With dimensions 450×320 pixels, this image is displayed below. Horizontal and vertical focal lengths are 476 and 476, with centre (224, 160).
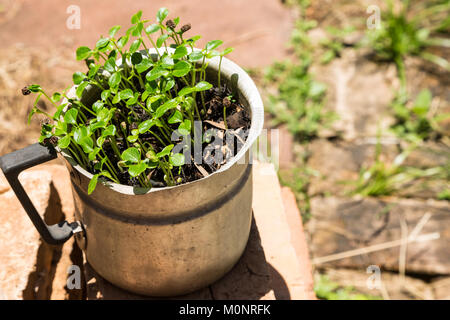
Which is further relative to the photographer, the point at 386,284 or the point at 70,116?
the point at 386,284

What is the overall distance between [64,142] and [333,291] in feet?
A: 4.71

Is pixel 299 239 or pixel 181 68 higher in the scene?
pixel 181 68

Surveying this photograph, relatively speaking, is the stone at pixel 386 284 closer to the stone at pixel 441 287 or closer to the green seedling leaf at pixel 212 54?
the stone at pixel 441 287

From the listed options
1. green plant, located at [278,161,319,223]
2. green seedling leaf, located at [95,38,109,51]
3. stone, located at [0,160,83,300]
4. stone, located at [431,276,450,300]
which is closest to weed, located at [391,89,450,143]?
green plant, located at [278,161,319,223]

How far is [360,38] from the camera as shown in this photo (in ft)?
9.18

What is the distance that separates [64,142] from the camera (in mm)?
928

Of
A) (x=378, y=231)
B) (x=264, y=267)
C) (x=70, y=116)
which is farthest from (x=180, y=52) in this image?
(x=378, y=231)

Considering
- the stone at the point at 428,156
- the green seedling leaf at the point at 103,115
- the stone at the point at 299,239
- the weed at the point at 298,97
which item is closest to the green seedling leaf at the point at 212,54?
the green seedling leaf at the point at 103,115

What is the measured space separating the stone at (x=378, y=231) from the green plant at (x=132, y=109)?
46.3 inches

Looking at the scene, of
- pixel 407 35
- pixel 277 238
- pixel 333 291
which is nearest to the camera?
pixel 277 238

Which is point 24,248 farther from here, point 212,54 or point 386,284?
point 386,284

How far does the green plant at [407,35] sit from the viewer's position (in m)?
2.66

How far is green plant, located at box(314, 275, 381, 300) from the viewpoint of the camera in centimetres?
193

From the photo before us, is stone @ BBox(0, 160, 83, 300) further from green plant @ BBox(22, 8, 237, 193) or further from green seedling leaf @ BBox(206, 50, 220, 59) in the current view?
green seedling leaf @ BBox(206, 50, 220, 59)
